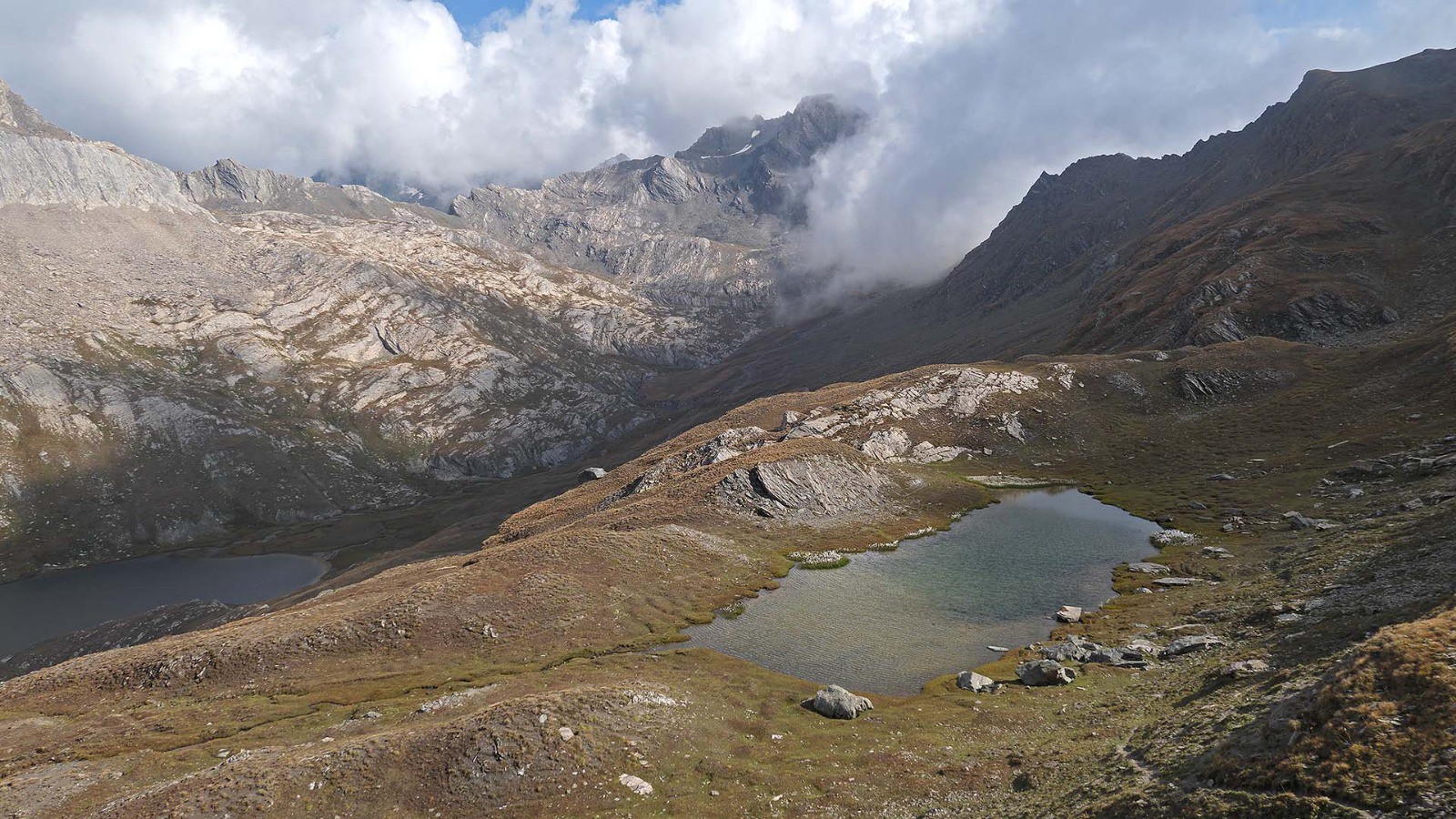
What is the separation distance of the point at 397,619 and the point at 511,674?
18.6 m

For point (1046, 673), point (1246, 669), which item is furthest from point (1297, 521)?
point (1246, 669)

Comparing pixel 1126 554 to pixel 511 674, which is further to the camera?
pixel 1126 554

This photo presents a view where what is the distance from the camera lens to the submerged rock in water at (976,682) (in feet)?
158

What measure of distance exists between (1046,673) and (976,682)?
16.3 ft

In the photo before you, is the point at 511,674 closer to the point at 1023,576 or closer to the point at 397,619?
the point at 397,619

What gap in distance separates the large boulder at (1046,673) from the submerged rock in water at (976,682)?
2232mm

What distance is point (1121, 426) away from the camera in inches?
5295

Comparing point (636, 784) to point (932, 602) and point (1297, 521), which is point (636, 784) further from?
point (1297, 521)

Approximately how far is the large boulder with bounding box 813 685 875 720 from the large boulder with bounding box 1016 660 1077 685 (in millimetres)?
11859

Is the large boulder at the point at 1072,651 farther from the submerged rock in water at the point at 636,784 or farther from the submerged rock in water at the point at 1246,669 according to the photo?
the submerged rock in water at the point at 636,784

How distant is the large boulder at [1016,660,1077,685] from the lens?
46.7 metres

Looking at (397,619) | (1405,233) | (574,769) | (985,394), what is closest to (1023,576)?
(574,769)

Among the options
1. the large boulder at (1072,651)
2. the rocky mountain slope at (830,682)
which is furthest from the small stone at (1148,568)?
the large boulder at (1072,651)

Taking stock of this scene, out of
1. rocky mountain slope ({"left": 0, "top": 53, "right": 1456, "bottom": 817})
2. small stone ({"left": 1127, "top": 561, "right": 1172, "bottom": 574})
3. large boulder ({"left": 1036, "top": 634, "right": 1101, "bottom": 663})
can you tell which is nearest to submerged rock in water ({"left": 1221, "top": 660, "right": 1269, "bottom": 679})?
rocky mountain slope ({"left": 0, "top": 53, "right": 1456, "bottom": 817})
